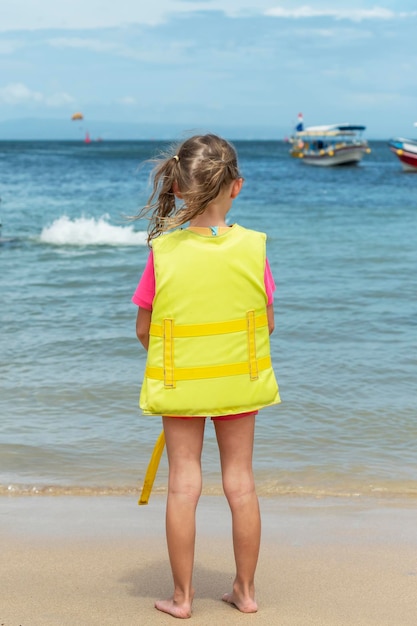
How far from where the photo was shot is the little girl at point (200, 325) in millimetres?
2635

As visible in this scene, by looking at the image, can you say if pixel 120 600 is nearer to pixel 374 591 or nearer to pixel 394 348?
pixel 374 591

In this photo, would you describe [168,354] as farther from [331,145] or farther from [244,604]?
[331,145]

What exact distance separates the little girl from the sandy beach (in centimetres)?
27

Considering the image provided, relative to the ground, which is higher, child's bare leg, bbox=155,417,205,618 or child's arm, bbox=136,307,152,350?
child's arm, bbox=136,307,152,350

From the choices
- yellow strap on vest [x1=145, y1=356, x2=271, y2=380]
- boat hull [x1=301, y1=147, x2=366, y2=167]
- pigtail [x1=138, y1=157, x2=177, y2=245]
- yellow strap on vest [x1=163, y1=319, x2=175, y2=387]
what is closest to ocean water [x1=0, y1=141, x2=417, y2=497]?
pigtail [x1=138, y1=157, x2=177, y2=245]

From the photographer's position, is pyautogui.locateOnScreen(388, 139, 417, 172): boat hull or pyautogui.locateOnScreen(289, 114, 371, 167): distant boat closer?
pyautogui.locateOnScreen(388, 139, 417, 172): boat hull

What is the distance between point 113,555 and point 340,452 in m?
1.77

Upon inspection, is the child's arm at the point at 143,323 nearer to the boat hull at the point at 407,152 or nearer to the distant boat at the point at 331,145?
the boat hull at the point at 407,152

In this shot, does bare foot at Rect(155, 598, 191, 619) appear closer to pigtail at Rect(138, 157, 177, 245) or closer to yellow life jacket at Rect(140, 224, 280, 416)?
yellow life jacket at Rect(140, 224, 280, 416)

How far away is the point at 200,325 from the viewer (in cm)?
264

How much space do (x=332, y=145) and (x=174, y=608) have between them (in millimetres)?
59882

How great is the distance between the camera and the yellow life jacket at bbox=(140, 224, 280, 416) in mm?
2627

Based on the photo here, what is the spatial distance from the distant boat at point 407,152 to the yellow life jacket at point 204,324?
45414 mm

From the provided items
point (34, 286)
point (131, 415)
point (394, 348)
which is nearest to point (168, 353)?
point (131, 415)
